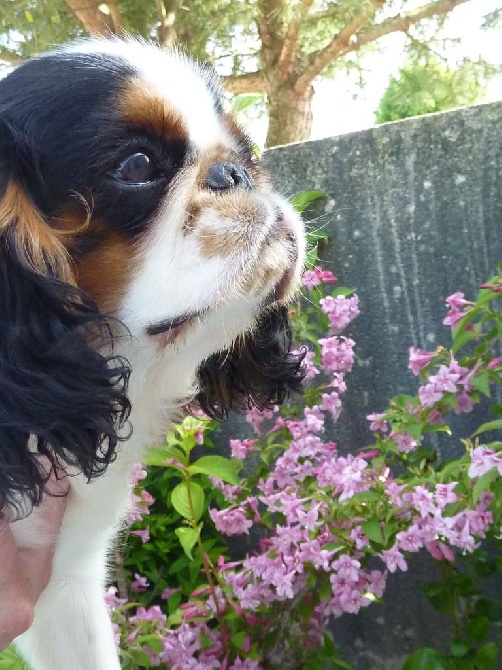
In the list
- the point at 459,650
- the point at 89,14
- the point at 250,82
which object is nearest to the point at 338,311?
the point at 459,650

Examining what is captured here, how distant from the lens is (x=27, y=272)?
2.91 ft

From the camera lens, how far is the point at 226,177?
3.18 feet

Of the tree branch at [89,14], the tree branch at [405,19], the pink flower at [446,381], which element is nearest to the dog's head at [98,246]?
the pink flower at [446,381]

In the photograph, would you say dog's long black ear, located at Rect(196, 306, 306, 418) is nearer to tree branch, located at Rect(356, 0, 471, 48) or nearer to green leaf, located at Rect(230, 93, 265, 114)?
green leaf, located at Rect(230, 93, 265, 114)

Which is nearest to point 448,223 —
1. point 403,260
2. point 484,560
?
point 403,260

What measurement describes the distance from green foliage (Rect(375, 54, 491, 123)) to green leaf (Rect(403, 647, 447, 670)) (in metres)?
3.15

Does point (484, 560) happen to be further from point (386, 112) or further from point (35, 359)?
point (386, 112)

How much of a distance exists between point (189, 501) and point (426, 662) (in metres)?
0.54

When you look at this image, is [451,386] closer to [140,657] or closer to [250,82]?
[140,657]

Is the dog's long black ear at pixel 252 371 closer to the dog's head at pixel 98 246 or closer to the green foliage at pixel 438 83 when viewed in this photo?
the dog's head at pixel 98 246

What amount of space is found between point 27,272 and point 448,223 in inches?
49.5

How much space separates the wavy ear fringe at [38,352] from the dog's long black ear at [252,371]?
1.29 ft

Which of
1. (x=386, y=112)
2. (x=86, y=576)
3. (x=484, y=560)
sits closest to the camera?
(x=86, y=576)

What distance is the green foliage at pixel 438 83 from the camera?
394 cm
